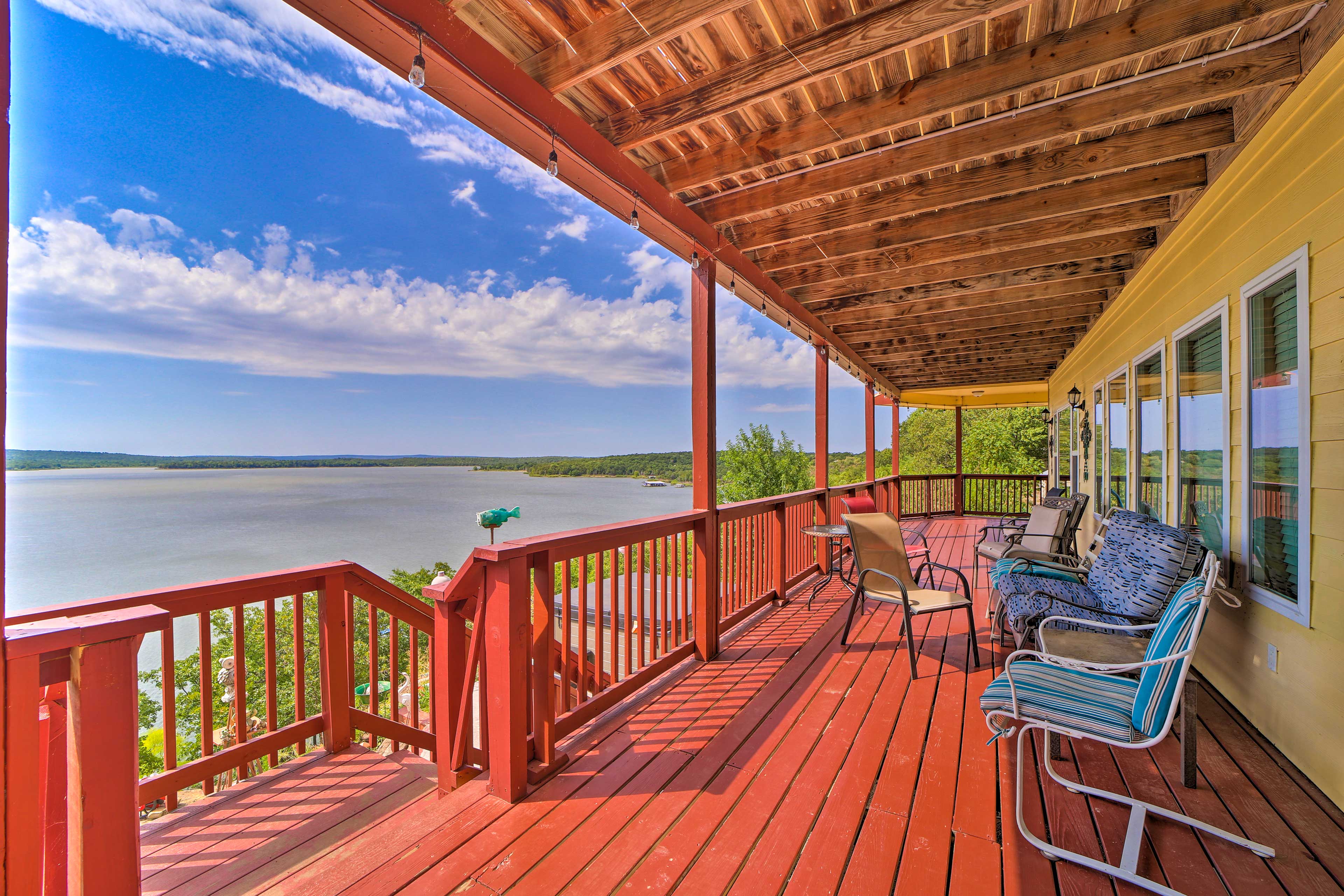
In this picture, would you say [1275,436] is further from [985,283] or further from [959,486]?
[959,486]

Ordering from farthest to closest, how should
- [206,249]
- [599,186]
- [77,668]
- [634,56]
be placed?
[206,249]
[599,186]
[634,56]
[77,668]

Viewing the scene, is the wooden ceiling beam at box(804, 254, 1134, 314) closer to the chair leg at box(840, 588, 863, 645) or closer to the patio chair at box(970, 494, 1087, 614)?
the patio chair at box(970, 494, 1087, 614)

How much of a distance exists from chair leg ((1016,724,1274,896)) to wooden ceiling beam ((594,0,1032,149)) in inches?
93.7

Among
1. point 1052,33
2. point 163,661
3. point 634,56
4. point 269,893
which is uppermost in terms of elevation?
point 1052,33

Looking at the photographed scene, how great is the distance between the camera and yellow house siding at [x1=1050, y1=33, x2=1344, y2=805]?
2.00 metres

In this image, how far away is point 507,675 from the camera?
2.14 m

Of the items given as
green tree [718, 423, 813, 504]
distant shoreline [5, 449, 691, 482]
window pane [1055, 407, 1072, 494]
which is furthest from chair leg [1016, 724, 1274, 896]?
green tree [718, 423, 813, 504]

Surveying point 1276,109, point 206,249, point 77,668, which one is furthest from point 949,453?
point 206,249

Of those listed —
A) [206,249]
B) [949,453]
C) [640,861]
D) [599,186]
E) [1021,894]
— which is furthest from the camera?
[949,453]

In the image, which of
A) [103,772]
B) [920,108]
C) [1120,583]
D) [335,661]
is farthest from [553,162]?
[1120,583]

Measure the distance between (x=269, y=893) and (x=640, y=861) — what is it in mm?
1119

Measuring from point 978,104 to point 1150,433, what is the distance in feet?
10.8

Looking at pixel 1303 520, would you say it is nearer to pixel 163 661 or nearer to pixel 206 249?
pixel 163 661

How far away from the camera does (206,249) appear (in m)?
29.6
